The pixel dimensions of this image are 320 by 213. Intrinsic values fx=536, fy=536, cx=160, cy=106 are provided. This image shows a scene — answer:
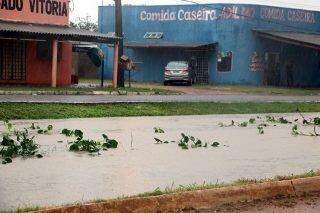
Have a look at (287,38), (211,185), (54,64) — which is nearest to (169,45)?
(287,38)

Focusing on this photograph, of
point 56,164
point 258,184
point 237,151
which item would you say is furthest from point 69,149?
point 258,184

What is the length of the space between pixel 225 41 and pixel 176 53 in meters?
3.95

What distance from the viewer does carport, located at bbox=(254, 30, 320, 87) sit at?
3678 cm

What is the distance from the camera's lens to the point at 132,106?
663 inches

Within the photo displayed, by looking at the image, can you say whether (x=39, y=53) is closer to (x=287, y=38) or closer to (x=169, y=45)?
(x=169, y=45)

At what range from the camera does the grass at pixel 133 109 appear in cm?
1420

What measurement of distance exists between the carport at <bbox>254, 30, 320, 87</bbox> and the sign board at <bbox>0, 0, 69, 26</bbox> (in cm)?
1439

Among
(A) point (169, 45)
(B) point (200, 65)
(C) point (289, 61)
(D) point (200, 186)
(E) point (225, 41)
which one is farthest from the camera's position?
(C) point (289, 61)

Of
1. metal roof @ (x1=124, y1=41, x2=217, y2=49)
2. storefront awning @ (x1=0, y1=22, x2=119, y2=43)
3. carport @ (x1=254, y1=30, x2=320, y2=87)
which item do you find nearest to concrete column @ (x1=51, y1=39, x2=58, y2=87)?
storefront awning @ (x1=0, y1=22, x2=119, y2=43)

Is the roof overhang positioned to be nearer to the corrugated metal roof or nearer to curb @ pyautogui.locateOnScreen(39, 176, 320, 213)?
the corrugated metal roof

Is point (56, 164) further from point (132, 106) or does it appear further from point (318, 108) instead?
point (318, 108)

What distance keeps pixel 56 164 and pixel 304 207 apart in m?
3.41

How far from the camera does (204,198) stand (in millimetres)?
5812

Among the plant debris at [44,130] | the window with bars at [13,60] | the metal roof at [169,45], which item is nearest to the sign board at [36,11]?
the window with bars at [13,60]
